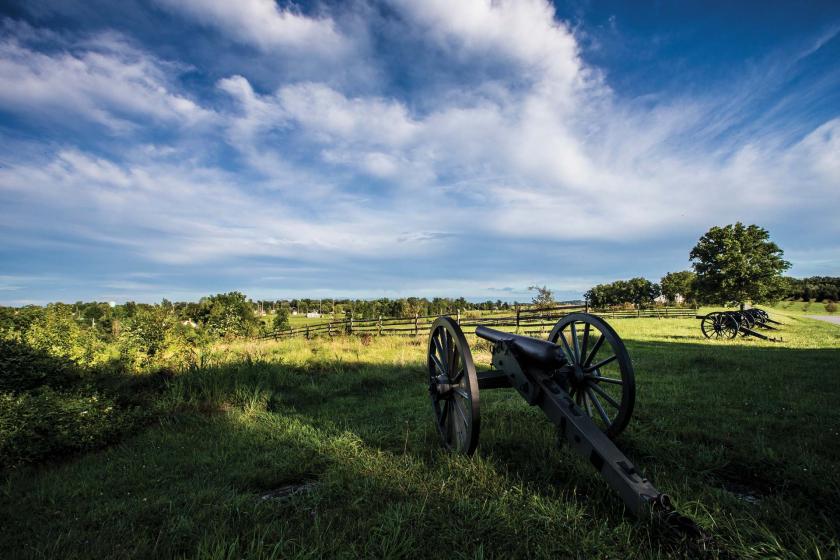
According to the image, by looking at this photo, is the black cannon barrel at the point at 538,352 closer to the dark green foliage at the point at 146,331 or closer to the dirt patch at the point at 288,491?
the dirt patch at the point at 288,491

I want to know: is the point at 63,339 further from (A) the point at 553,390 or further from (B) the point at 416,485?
(A) the point at 553,390

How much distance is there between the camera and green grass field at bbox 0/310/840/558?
7.93 feet

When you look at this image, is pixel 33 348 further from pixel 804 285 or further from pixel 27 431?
pixel 804 285

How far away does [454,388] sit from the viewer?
3.96 meters

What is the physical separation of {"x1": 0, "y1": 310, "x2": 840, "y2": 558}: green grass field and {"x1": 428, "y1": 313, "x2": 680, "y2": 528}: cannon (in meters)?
0.26

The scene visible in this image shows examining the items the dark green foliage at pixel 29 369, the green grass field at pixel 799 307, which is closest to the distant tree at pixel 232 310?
the dark green foliage at pixel 29 369

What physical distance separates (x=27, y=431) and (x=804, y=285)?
8170 centimetres

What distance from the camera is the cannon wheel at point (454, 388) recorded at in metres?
3.26

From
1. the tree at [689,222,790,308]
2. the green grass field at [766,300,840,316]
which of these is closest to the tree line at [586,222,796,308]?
the tree at [689,222,790,308]

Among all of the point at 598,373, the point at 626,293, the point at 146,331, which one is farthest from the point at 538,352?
the point at 626,293

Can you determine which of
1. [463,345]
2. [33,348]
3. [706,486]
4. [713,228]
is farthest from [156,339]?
[713,228]

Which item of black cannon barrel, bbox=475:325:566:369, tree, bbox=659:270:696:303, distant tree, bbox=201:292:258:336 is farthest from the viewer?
tree, bbox=659:270:696:303

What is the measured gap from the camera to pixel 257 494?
3.34 meters

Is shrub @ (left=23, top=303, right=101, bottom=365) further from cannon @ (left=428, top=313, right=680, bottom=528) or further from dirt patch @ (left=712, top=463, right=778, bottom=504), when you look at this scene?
A: dirt patch @ (left=712, top=463, right=778, bottom=504)
